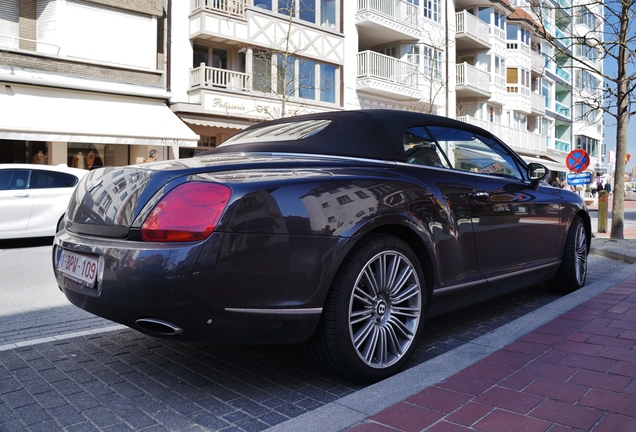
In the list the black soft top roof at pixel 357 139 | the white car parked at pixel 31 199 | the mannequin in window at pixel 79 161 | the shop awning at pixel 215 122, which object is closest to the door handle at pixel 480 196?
the black soft top roof at pixel 357 139

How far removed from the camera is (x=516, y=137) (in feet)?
121

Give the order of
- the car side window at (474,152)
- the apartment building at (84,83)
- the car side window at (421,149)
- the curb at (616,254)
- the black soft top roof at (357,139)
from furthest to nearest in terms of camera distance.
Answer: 1. the apartment building at (84,83)
2. the curb at (616,254)
3. the car side window at (474,152)
4. the car side window at (421,149)
5. the black soft top roof at (357,139)

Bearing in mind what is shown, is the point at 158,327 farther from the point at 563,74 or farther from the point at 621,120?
the point at 563,74

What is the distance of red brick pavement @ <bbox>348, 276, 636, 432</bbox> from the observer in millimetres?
2467

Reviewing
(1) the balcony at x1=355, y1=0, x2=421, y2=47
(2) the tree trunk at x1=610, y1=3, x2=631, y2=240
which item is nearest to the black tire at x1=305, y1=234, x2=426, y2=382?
(2) the tree trunk at x1=610, y1=3, x2=631, y2=240

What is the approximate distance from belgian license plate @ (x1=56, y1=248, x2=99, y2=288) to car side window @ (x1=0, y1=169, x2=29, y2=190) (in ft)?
28.6

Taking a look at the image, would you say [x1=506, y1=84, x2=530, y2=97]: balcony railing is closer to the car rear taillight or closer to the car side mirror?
the car side mirror

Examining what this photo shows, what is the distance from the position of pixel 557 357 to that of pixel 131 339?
2689mm

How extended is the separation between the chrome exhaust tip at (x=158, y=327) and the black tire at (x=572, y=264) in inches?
157

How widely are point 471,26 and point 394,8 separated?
25.7 feet

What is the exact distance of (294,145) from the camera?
142 inches

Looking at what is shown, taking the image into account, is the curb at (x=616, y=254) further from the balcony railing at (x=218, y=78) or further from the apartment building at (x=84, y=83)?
the balcony railing at (x=218, y=78)

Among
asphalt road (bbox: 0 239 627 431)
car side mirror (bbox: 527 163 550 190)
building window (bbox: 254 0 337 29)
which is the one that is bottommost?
asphalt road (bbox: 0 239 627 431)

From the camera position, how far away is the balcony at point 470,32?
32219mm
